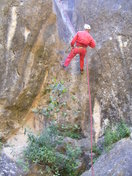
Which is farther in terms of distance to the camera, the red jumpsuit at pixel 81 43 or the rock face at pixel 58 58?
the red jumpsuit at pixel 81 43

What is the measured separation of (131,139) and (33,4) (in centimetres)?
373

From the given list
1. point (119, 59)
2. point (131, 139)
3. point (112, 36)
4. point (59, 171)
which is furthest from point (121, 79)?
point (59, 171)

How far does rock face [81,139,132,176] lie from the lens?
6215 millimetres

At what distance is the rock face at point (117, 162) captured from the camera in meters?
6.21

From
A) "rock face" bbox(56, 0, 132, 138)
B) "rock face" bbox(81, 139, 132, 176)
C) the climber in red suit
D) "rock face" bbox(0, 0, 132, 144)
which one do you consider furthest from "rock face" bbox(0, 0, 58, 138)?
"rock face" bbox(81, 139, 132, 176)

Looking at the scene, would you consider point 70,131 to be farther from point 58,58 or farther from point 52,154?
point 58,58

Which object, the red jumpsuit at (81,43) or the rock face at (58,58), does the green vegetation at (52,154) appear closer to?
the rock face at (58,58)

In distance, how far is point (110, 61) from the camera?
8.52m

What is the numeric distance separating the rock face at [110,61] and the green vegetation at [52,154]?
1.07m

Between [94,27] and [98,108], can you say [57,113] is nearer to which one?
[98,108]

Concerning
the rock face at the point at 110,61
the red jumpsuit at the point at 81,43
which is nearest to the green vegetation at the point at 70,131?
the rock face at the point at 110,61

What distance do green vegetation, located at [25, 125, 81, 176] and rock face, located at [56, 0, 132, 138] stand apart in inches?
42.2

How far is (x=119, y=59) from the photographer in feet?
28.0

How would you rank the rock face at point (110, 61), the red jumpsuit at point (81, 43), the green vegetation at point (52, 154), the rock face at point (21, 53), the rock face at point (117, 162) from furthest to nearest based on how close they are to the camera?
the rock face at point (110, 61) → the red jumpsuit at point (81, 43) → the rock face at point (21, 53) → the green vegetation at point (52, 154) → the rock face at point (117, 162)
